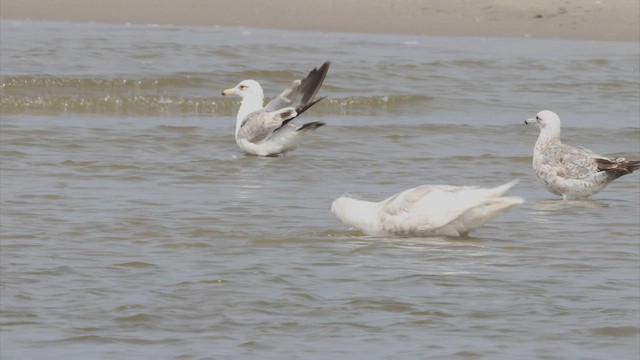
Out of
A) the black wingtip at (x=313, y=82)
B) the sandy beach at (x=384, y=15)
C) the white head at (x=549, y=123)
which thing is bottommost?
the white head at (x=549, y=123)

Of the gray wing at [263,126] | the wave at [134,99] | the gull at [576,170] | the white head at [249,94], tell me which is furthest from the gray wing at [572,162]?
the wave at [134,99]

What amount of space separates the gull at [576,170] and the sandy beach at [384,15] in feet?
35.5

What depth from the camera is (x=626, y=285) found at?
7227 millimetres

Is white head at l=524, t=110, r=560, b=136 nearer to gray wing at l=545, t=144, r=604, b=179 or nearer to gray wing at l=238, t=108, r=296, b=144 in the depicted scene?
gray wing at l=545, t=144, r=604, b=179

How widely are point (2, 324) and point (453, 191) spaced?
303 centimetres

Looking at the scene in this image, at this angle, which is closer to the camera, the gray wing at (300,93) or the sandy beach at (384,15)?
the gray wing at (300,93)

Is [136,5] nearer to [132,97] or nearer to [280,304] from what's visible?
[132,97]

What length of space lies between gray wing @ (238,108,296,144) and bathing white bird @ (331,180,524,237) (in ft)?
12.8

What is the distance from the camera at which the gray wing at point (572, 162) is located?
33.4 feet

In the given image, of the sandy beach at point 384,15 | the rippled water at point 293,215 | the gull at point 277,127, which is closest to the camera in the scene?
the rippled water at point 293,215

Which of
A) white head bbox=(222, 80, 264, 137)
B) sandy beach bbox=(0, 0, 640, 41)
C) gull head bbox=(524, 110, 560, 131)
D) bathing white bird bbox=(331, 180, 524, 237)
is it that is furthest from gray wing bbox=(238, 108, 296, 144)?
sandy beach bbox=(0, 0, 640, 41)

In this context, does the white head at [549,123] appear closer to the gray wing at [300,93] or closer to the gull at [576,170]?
the gull at [576,170]

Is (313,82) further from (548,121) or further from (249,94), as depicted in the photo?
(548,121)

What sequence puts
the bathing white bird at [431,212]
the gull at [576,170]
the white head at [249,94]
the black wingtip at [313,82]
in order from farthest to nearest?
the white head at [249,94] < the black wingtip at [313,82] < the gull at [576,170] < the bathing white bird at [431,212]
